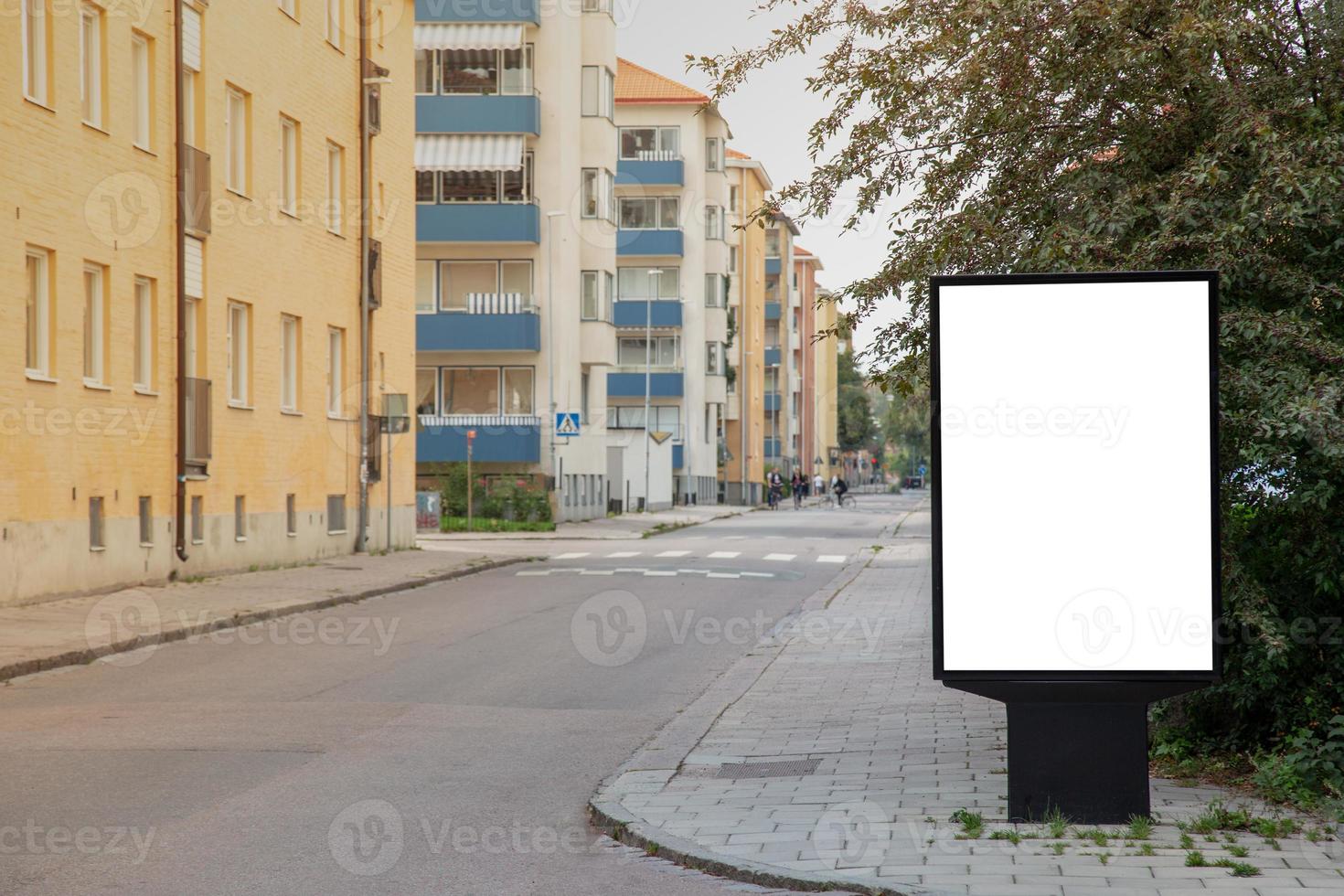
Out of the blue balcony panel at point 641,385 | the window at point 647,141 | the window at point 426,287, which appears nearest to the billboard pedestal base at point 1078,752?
the window at point 426,287

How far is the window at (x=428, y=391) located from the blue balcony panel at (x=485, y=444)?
4.74 feet

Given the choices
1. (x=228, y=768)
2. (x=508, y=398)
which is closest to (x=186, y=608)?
(x=228, y=768)

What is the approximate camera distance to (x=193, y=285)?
80.5ft

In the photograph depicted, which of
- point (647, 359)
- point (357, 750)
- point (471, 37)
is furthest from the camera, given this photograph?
point (647, 359)

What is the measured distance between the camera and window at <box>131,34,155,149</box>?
2298 centimetres

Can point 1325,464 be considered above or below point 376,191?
below

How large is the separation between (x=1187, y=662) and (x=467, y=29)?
159 feet

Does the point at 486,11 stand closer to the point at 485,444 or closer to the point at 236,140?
the point at 485,444

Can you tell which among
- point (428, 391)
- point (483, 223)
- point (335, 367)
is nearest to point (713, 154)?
point (483, 223)

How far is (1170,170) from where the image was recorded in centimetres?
934

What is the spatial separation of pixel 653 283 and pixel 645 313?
1.78 meters

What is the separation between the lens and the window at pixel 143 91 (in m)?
23.0

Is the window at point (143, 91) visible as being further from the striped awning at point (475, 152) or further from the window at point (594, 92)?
the window at point (594, 92)

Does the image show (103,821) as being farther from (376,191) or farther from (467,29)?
(467,29)
